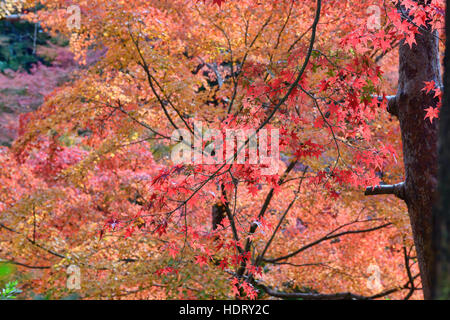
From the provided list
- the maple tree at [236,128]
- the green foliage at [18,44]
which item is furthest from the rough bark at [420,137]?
the green foliage at [18,44]

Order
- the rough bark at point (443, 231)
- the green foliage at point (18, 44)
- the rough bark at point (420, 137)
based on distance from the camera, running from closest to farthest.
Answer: the rough bark at point (443, 231)
the rough bark at point (420, 137)
the green foliage at point (18, 44)

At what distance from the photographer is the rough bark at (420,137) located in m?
2.82

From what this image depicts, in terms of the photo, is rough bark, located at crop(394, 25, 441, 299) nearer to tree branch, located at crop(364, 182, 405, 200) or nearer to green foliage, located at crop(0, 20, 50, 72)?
tree branch, located at crop(364, 182, 405, 200)

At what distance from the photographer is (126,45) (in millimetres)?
4555

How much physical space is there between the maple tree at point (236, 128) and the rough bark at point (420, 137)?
0.01m

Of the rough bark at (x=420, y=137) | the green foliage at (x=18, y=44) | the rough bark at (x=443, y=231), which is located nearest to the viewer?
the rough bark at (x=443, y=231)

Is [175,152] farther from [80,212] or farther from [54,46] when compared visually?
[54,46]

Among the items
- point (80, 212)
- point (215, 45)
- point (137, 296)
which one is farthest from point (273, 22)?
point (80, 212)

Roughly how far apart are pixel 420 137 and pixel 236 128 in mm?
1490

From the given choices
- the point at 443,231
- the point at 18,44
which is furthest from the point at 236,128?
the point at 18,44

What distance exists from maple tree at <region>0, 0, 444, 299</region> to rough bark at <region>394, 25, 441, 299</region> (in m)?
0.01

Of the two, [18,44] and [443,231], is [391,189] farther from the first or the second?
[18,44]

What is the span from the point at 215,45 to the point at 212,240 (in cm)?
284

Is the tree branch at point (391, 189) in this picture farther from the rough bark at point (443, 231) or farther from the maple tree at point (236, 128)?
the rough bark at point (443, 231)
